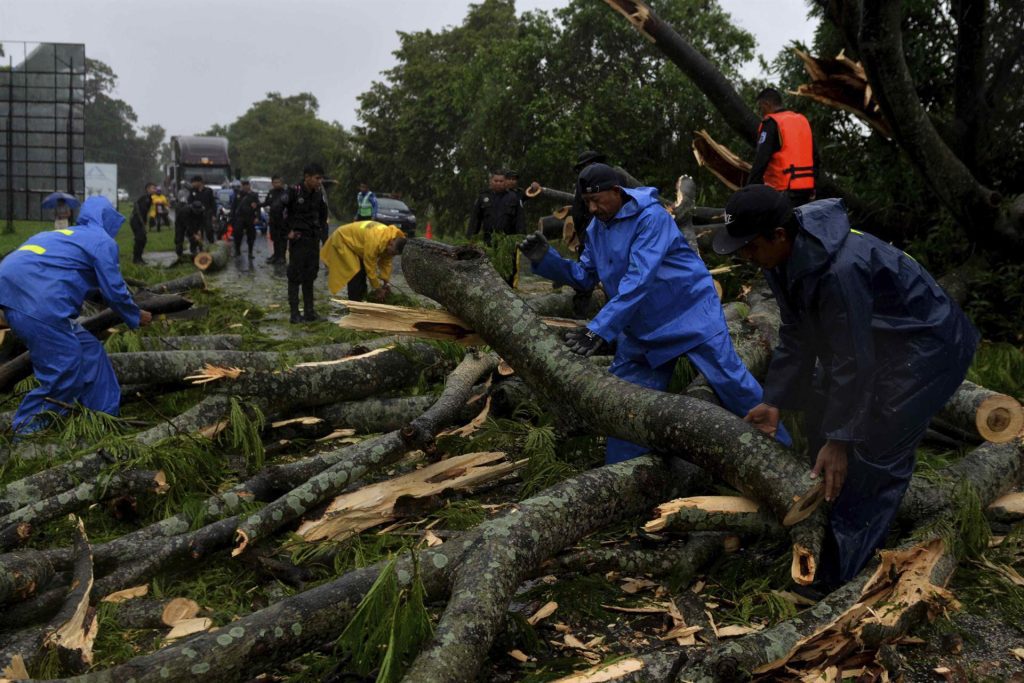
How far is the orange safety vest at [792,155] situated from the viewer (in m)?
6.18

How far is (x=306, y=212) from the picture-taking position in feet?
33.3

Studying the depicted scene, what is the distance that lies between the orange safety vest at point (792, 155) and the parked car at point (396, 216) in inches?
580

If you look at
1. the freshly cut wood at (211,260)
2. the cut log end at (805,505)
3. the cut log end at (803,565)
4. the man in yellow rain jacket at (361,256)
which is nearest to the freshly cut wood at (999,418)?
the cut log end at (805,505)

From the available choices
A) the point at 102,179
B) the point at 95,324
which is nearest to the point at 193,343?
the point at 95,324

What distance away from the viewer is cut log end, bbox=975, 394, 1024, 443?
3805 millimetres

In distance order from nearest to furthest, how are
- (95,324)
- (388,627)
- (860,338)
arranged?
(388,627) < (860,338) < (95,324)

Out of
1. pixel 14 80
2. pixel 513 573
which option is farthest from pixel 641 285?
pixel 14 80

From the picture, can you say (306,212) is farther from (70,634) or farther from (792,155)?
(70,634)

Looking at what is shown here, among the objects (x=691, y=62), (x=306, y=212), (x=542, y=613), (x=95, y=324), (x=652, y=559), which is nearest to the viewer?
(x=542, y=613)

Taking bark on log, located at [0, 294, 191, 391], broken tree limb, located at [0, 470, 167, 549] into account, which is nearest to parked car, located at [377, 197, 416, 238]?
bark on log, located at [0, 294, 191, 391]

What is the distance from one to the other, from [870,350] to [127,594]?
3049 mm

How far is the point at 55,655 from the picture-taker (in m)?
2.94

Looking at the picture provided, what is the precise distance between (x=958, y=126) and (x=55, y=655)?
7.38 m

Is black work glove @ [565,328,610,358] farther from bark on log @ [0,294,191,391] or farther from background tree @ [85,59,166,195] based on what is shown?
background tree @ [85,59,166,195]
